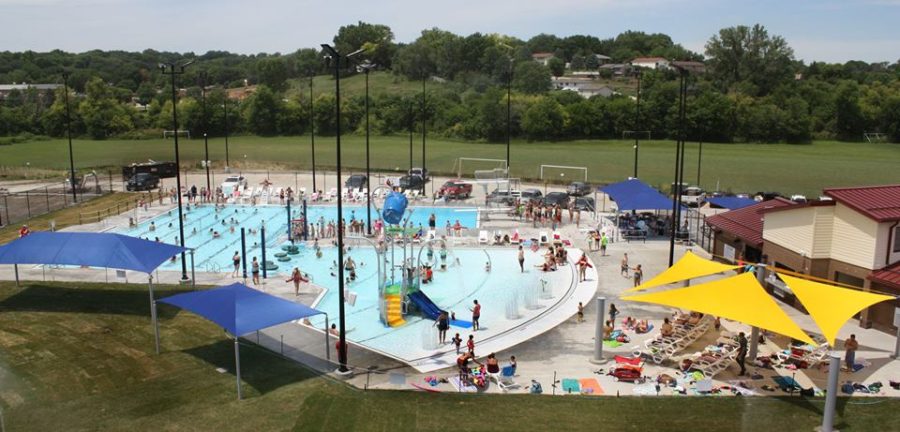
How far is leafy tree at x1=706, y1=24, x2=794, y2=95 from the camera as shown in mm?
123000

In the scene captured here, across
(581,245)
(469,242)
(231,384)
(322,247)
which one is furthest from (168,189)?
(231,384)

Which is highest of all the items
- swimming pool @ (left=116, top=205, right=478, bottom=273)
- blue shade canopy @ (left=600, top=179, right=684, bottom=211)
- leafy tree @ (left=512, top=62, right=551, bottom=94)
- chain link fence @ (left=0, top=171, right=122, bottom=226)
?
leafy tree @ (left=512, top=62, right=551, bottom=94)

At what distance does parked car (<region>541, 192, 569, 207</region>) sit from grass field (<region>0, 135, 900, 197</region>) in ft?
47.2

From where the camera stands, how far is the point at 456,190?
2063 inches

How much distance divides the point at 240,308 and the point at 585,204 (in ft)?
109

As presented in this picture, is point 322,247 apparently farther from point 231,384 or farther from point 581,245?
point 231,384

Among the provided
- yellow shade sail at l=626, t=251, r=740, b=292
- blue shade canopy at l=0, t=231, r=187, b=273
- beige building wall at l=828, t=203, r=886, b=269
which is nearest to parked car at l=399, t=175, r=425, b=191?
blue shade canopy at l=0, t=231, r=187, b=273

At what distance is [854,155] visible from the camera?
8619 centimetres

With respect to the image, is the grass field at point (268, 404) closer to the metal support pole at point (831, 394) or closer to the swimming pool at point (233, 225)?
the metal support pole at point (831, 394)

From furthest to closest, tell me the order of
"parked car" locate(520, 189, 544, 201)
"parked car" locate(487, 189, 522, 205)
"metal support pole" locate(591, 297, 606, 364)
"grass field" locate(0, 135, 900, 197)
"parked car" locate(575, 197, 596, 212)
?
1. "grass field" locate(0, 135, 900, 197)
2. "parked car" locate(520, 189, 544, 201)
3. "parked car" locate(487, 189, 522, 205)
4. "parked car" locate(575, 197, 596, 212)
5. "metal support pole" locate(591, 297, 606, 364)

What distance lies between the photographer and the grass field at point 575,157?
212ft

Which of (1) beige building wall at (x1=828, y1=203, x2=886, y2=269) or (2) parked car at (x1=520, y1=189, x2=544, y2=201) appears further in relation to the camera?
(2) parked car at (x1=520, y1=189, x2=544, y2=201)

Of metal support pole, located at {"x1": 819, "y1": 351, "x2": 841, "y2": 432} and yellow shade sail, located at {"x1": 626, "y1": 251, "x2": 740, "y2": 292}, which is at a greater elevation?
yellow shade sail, located at {"x1": 626, "y1": 251, "x2": 740, "y2": 292}

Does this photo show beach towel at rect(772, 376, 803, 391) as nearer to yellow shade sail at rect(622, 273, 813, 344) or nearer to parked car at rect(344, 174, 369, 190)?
yellow shade sail at rect(622, 273, 813, 344)
